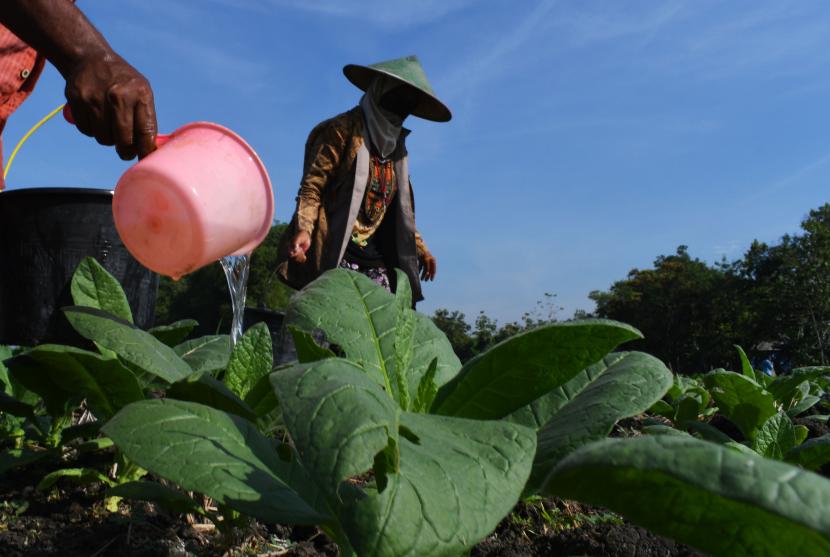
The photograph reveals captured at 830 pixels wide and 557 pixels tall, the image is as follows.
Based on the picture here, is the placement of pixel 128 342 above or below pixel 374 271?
below

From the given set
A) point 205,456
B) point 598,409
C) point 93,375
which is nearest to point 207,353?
point 93,375

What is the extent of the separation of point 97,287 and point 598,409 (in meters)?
1.16

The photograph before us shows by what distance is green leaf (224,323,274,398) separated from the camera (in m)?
1.34

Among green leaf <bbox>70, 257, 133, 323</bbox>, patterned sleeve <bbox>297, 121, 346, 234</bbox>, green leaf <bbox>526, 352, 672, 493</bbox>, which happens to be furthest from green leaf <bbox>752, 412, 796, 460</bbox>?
patterned sleeve <bbox>297, 121, 346, 234</bbox>

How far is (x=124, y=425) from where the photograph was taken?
2.94 feet

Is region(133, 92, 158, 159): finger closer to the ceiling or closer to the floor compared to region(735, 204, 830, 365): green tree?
closer to the floor

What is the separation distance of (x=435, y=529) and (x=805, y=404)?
2.73m

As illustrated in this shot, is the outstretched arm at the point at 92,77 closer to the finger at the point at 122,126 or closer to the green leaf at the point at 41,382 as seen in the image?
the finger at the point at 122,126

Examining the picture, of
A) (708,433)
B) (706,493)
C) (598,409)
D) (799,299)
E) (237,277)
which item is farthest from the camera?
(799,299)

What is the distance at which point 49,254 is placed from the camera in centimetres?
321

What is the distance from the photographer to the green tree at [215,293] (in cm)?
2989

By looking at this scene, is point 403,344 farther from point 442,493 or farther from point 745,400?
point 745,400

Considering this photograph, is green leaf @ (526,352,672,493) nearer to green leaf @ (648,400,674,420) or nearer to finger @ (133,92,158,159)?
finger @ (133,92,158,159)

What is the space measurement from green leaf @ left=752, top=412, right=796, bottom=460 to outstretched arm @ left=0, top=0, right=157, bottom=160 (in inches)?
68.3
